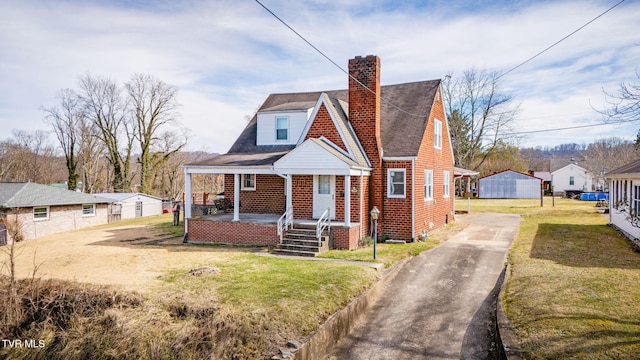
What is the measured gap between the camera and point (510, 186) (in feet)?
155

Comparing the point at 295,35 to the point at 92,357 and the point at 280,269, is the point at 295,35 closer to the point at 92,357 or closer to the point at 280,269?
the point at 280,269

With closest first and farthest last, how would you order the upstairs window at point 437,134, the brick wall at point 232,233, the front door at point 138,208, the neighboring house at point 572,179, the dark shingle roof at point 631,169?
the brick wall at point 232,233
the dark shingle roof at point 631,169
the upstairs window at point 437,134
the front door at point 138,208
the neighboring house at point 572,179

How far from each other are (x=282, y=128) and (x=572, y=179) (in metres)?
55.7

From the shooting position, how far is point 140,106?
144 ft

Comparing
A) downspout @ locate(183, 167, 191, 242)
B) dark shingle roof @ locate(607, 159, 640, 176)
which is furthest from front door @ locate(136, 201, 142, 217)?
dark shingle roof @ locate(607, 159, 640, 176)

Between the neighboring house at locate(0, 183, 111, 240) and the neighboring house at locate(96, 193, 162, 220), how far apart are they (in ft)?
8.83

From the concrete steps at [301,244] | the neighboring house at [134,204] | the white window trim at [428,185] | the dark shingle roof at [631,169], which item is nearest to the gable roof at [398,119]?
the white window trim at [428,185]

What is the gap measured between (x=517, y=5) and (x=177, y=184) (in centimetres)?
5152

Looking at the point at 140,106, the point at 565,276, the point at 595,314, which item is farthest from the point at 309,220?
the point at 140,106

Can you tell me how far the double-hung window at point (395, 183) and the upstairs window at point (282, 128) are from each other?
5497 millimetres

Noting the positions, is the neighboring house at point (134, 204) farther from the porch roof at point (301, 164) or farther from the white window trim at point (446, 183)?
the white window trim at point (446, 183)

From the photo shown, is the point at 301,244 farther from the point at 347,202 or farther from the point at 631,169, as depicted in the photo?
the point at 631,169

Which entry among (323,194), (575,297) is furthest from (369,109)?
(575,297)

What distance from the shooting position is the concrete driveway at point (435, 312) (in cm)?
736
